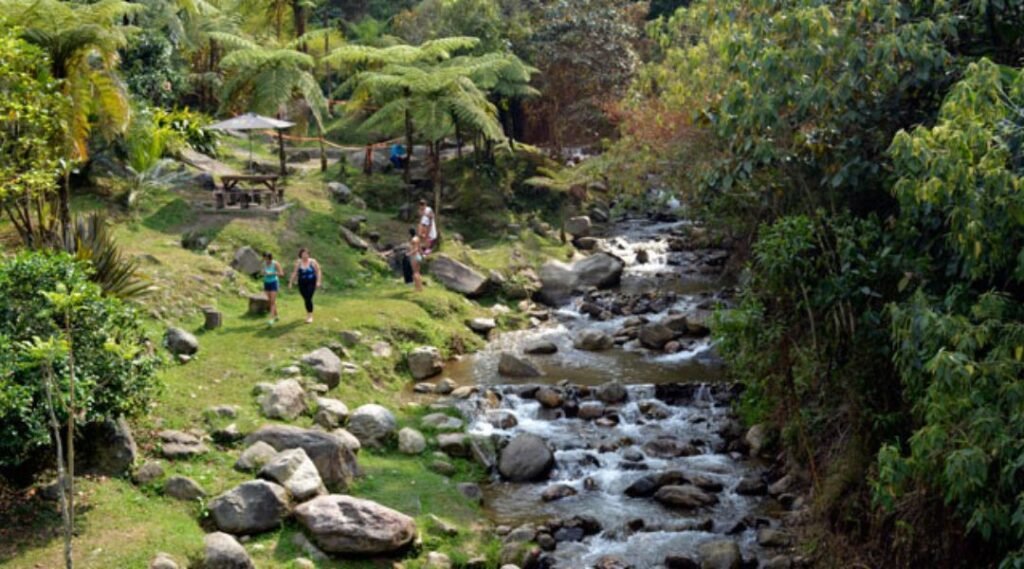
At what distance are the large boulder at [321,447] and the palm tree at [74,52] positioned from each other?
14.1 feet

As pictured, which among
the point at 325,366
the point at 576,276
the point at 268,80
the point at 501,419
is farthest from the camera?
the point at 268,80

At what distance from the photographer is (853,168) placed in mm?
10188

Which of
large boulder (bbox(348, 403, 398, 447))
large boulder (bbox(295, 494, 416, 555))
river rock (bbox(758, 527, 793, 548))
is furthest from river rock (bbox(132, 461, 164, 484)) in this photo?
river rock (bbox(758, 527, 793, 548))

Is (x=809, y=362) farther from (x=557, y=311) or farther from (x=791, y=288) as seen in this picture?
(x=557, y=311)

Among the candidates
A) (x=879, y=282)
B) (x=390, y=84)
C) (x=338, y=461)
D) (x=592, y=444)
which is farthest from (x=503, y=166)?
(x=879, y=282)

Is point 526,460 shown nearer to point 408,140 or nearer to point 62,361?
point 62,361

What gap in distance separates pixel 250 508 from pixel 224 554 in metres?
0.93

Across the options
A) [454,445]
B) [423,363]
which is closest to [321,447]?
[454,445]

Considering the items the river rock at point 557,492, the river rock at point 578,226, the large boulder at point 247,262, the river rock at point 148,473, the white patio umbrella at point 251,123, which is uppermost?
the white patio umbrella at point 251,123

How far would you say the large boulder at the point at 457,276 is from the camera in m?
21.1

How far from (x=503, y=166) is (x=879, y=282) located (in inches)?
748

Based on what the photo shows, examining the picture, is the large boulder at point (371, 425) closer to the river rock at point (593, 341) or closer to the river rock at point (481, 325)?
the river rock at point (481, 325)

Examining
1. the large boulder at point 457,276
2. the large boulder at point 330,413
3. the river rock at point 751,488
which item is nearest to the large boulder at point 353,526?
the large boulder at point 330,413

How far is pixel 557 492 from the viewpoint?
12.8 meters
